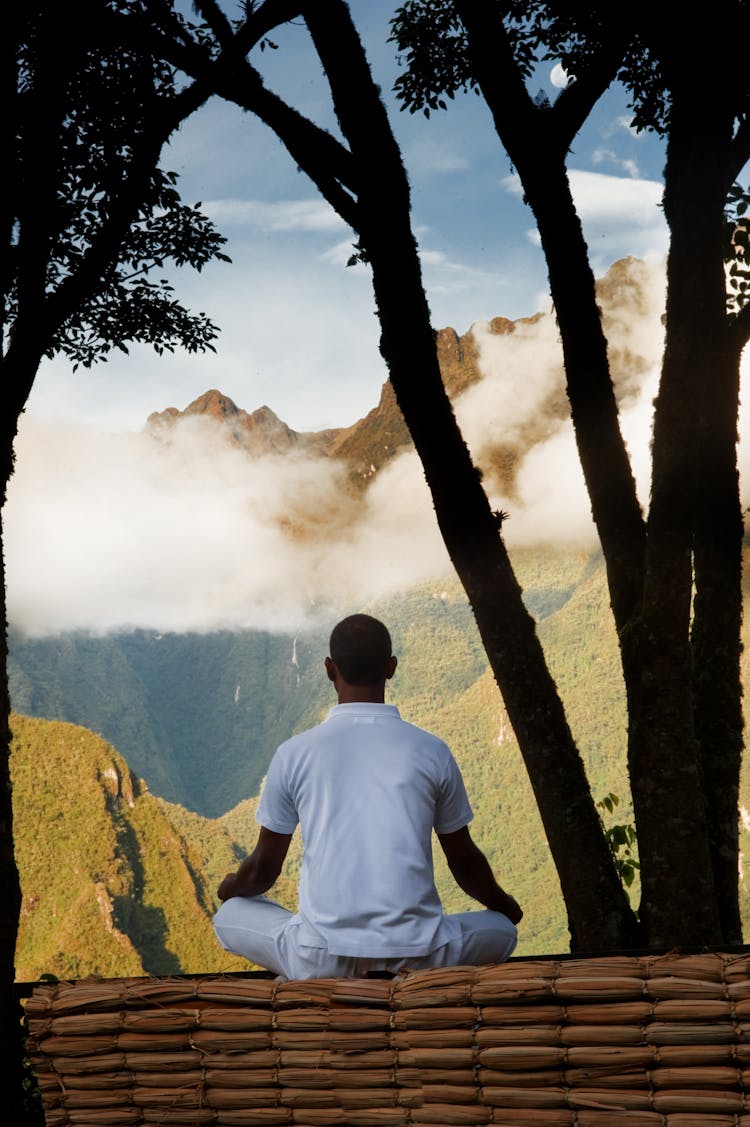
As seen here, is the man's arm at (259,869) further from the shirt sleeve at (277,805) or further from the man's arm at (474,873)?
the man's arm at (474,873)

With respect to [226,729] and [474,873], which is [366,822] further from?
[226,729]

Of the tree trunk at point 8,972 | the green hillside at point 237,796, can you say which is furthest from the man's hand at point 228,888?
the green hillside at point 237,796

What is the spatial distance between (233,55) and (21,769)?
279ft

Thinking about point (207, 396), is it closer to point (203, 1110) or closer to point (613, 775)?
point (613, 775)

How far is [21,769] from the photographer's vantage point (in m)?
83.9

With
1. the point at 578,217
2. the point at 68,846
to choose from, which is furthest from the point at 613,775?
the point at 578,217

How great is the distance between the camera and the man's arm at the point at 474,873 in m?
2.75

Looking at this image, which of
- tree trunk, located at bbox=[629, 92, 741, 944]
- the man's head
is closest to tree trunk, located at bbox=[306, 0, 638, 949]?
tree trunk, located at bbox=[629, 92, 741, 944]

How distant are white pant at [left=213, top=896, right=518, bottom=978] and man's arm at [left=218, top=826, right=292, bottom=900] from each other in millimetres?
22

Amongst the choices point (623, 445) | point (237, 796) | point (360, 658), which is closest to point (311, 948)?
point (360, 658)

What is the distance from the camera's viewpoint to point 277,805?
8.63ft

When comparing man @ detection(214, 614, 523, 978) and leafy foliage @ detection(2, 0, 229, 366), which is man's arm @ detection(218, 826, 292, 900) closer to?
man @ detection(214, 614, 523, 978)

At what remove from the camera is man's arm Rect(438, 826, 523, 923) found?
2.75 meters

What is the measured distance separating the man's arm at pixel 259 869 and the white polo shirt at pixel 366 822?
0.06 m
